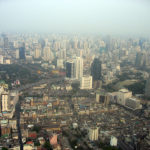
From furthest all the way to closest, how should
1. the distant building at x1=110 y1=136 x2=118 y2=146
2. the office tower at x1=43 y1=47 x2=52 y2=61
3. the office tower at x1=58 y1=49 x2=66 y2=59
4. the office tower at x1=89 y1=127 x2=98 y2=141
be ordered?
the office tower at x1=43 y1=47 x2=52 y2=61 → the office tower at x1=58 y1=49 x2=66 y2=59 → the office tower at x1=89 y1=127 x2=98 y2=141 → the distant building at x1=110 y1=136 x2=118 y2=146

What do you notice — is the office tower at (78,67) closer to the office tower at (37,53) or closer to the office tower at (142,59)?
the office tower at (142,59)

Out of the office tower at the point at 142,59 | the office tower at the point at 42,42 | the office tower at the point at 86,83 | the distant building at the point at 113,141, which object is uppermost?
the office tower at the point at 42,42

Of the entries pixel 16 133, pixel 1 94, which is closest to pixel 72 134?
pixel 16 133

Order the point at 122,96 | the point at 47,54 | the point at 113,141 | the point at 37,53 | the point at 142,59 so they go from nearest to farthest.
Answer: the point at 113,141, the point at 122,96, the point at 142,59, the point at 47,54, the point at 37,53

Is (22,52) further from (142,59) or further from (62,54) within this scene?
(142,59)

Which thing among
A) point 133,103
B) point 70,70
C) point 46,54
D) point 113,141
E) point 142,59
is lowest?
point 113,141

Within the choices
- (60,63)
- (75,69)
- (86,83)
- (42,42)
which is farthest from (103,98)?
(42,42)

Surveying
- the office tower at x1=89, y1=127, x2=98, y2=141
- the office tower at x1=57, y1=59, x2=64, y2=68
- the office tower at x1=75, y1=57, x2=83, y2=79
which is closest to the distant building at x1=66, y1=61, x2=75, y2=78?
the office tower at x1=75, y1=57, x2=83, y2=79

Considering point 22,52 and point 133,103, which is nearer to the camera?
point 133,103

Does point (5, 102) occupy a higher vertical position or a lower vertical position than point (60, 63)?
lower

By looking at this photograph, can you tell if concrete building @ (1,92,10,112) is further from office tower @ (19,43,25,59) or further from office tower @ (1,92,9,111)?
office tower @ (19,43,25,59)

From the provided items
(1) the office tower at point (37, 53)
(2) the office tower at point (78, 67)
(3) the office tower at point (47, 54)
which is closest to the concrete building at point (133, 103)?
(2) the office tower at point (78, 67)
